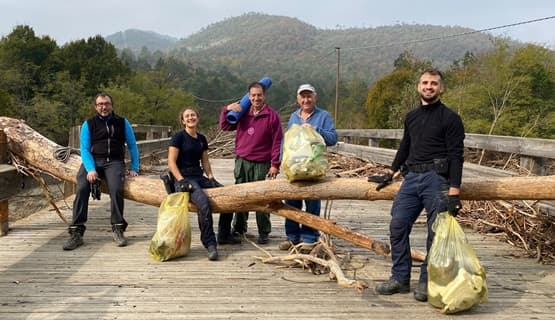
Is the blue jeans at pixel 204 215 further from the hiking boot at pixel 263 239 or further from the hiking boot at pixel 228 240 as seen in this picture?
the hiking boot at pixel 263 239

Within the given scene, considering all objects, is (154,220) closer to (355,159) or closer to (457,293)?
(457,293)

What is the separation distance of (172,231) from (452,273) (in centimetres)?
224

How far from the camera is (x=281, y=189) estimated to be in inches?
161

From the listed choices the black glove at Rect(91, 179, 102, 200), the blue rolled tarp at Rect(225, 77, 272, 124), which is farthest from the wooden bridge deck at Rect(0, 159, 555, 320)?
the blue rolled tarp at Rect(225, 77, 272, 124)

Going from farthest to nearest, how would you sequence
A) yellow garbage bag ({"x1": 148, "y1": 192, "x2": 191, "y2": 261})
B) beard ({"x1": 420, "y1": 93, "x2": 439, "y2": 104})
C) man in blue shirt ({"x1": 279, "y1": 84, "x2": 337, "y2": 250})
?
man in blue shirt ({"x1": 279, "y1": 84, "x2": 337, "y2": 250}), yellow garbage bag ({"x1": 148, "y1": 192, "x2": 191, "y2": 261}), beard ({"x1": 420, "y1": 93, "x2": 439, "y2": 104})

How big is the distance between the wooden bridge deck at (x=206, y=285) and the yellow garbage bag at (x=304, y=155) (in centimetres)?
80

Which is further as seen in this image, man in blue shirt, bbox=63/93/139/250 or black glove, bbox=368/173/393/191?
man in blue shirt, bbox=63/93/139/250

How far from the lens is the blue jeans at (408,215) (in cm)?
340

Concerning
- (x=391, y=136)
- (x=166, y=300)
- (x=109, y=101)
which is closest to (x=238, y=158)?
(x=109, y=101)

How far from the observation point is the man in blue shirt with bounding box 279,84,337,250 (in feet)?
14.0

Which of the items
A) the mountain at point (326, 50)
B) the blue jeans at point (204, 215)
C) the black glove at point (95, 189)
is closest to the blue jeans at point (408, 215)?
the blue jeans at point (204, 215)

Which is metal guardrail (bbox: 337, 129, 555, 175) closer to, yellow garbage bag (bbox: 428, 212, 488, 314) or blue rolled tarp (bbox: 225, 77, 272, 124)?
yellow garbage bag (bbox: 428, 212, 488, 314)

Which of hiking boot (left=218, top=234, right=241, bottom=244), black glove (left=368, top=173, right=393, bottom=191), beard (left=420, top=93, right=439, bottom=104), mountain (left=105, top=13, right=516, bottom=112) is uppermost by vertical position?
mountain (left=105, top=13, right=516, bottom=112)

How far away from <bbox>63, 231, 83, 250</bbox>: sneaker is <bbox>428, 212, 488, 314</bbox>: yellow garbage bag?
3124mm
